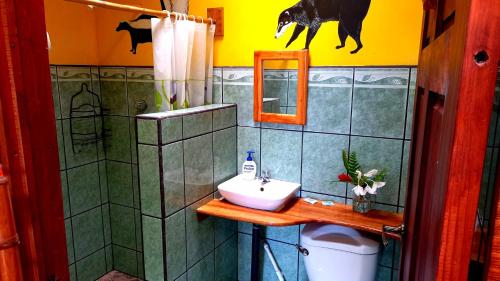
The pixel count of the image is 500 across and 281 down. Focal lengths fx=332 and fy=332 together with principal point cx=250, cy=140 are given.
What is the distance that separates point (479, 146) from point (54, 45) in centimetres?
250

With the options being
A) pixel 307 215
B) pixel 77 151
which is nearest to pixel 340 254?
pixel 307 215

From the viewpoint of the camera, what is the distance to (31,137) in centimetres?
65

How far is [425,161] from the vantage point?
0.83 metres

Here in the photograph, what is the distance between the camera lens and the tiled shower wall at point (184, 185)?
163 centimetres

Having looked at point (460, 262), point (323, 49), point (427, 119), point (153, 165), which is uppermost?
point (323, 49)

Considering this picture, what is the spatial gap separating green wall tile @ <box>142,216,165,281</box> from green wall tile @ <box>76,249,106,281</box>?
3.54ft

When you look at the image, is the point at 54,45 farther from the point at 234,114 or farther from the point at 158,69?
the point at 234,114

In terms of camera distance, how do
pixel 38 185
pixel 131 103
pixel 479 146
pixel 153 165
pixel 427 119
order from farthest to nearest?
pixel 131 103 < pixel 153 165 < pixel 427 119 < pixel 38 185 < pixel 479 146

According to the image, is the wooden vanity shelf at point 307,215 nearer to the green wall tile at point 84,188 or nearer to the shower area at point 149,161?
the shower area at point 149,161

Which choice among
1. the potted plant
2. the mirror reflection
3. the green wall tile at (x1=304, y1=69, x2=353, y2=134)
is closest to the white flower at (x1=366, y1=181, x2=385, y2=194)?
the potted plant

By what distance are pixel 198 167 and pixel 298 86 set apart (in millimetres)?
744

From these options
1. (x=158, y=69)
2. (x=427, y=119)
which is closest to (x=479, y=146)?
(x=427, y=119)

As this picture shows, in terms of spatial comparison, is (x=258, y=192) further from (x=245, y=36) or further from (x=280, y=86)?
(x=245, y=36)

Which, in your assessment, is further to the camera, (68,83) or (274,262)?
(68,83)
